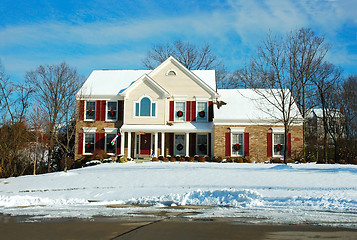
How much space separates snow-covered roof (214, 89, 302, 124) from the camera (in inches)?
1162

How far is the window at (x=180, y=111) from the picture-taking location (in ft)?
103

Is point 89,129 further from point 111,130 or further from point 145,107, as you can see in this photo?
point 145,107

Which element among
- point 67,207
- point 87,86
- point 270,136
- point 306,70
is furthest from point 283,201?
point 87,86

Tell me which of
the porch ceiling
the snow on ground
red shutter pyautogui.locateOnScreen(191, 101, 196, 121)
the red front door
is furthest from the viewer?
red shutter pyautogui.locateOnScreen(191, 101, 196, 121)

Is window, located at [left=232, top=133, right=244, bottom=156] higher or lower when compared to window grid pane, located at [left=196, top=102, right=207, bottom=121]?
lower

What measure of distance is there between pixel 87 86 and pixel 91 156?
639 cm

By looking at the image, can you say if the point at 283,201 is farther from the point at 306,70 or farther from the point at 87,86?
the point at 87,86

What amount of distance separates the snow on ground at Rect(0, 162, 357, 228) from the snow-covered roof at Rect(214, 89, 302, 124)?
9472 mm

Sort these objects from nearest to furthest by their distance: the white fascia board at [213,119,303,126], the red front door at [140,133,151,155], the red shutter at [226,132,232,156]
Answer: the red shutter at [226,132,232,156], the white fascia board at [213,119,303,126], the red front door at [140,133,151,155]

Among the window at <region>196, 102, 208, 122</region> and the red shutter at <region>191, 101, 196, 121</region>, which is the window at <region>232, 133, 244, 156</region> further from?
the red shutter at <region>191, 101, 196, 121</region>

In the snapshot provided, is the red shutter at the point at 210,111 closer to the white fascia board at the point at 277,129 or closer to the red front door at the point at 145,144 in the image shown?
Answer: the white fascia board at the point at 277,129

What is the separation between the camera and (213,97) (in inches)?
1244

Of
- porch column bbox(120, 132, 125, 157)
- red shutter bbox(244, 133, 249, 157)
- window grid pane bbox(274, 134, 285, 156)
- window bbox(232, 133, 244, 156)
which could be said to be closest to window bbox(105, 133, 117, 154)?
porch column bbox(120, 132, 125, 157)

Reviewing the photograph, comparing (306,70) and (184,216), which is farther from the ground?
(306,70)
